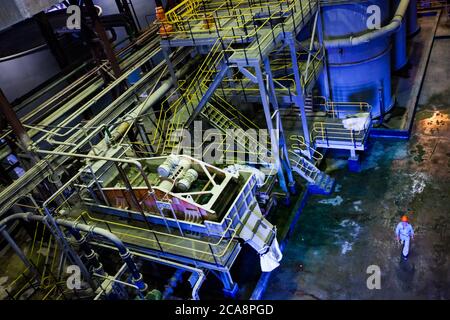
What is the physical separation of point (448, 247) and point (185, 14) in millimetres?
10821

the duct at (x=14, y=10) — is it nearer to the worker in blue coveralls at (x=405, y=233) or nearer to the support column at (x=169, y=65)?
the support column at (x=169, y=65)

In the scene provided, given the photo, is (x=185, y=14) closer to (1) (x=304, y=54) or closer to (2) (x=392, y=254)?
(1) (x=304, y=54)

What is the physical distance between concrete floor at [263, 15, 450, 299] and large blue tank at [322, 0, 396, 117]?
190cm

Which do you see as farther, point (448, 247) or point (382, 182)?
point (382, 182)

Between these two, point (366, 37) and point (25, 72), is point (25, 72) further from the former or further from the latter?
point (366, 37)

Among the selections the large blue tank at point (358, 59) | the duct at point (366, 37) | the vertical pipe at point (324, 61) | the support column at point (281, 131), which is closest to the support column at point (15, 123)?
the support column at point (281, 131)

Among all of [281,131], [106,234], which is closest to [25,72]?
[106,234]

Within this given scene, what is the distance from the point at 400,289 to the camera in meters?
10.3

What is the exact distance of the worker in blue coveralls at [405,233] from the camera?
10.4 metres

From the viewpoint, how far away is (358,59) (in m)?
14.7

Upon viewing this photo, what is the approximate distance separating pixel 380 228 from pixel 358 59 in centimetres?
619

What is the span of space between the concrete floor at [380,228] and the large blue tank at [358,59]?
6.24 ft

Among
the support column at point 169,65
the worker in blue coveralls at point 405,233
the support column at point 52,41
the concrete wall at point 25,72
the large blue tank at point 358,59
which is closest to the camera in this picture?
the worker in blue coveralls at point 405,233

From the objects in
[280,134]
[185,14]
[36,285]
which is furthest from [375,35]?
[36,285]
